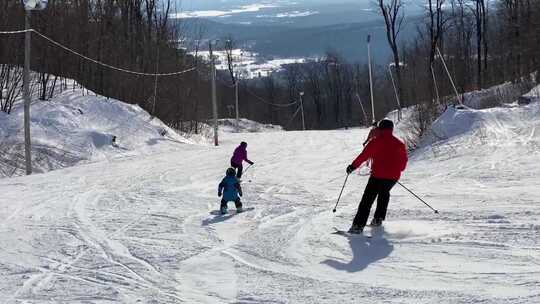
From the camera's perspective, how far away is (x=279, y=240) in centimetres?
930

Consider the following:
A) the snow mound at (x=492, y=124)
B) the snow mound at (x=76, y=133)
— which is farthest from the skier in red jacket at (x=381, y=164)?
the snow mound at (x=76, y=133)

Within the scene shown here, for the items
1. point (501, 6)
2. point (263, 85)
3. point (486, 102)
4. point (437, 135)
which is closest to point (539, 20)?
point (486, 102)

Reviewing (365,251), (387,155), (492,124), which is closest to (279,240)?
(365,251)

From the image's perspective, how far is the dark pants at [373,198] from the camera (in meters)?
9.24

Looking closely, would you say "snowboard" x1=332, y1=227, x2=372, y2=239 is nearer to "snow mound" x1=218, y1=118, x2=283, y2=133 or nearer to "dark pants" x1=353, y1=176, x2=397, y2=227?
"dark pants" x1=353, y1=176, x2=397, y2=227

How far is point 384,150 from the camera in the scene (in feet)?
30.5

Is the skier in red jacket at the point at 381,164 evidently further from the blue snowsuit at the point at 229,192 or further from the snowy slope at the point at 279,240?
the blue snowsuit at the point at 229,192

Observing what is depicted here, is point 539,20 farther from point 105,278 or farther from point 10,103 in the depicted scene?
point 105,278

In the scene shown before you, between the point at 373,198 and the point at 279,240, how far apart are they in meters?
1.48

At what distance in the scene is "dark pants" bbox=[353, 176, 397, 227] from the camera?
364 inches

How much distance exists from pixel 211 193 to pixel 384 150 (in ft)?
21.1

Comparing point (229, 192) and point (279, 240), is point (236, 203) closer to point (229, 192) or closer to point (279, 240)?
point (229, 192)

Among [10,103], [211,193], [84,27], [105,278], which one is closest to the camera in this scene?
[105,278]

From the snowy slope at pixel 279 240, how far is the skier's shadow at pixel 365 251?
0.08ft
